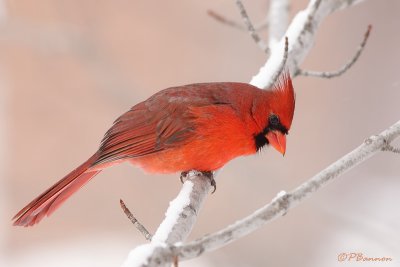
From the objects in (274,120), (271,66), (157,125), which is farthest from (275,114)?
(157,125)

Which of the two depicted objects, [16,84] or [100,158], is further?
[16,84]

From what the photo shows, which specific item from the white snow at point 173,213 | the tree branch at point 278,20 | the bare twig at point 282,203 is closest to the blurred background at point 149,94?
the tree branch at point 278,20

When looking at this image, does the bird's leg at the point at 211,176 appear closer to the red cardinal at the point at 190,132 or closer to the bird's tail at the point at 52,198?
the red cardinal at the point at 190,132

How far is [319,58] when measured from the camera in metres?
5.88

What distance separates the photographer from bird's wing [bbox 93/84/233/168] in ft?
10.4

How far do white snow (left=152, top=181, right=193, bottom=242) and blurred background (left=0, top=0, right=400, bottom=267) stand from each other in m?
2.40

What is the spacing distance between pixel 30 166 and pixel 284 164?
83.0 inches

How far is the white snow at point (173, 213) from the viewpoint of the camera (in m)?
2.09

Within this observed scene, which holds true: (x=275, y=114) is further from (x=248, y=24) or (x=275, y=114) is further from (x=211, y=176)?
(x=248, y=24)

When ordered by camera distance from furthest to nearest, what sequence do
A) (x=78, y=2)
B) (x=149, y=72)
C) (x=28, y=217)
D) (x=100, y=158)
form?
1. (x=149, y=72)
2. (x=78, y=2)
3. (x=100, y=158)
4. (x=28, y=217)

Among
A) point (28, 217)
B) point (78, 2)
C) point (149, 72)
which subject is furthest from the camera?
point (149, 72)

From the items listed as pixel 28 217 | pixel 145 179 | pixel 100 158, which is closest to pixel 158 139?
pixel 100 158

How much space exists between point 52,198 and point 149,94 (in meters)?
2.28

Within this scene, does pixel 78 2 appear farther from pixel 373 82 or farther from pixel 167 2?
pixel 373 82
